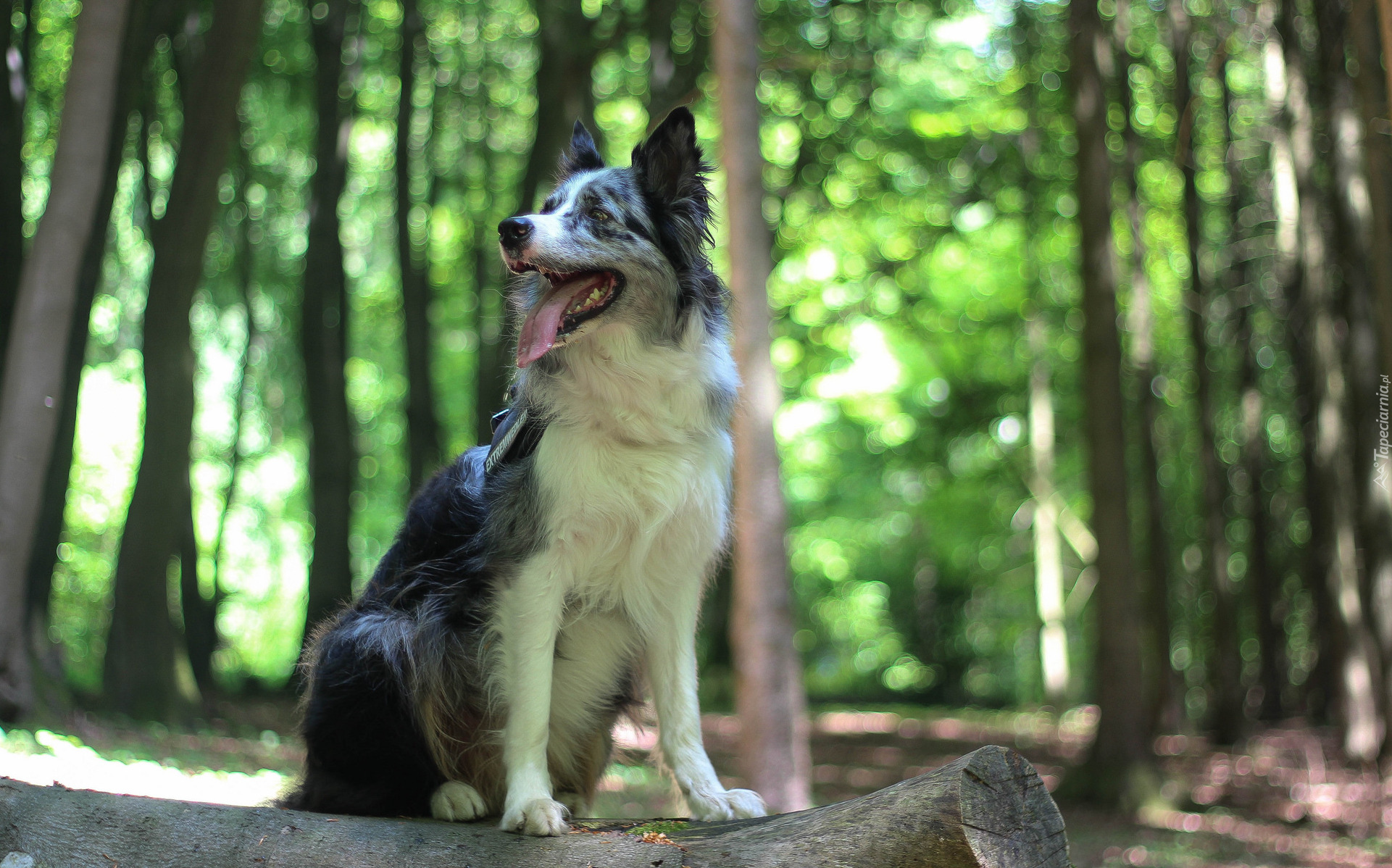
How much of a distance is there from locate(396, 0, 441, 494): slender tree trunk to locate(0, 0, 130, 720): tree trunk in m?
7.75

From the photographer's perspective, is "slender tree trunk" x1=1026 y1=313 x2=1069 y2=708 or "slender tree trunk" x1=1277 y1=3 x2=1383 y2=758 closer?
"slender tree trunk" x1=1277 y1=3 x2=1383 y2=758

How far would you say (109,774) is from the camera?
6.29 meters

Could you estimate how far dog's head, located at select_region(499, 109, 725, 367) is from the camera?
3186mm

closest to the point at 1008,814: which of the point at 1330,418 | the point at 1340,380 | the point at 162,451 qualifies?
the point at 162,451

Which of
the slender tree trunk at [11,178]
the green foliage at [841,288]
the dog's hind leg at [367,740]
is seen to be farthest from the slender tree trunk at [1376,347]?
the slender tree trunk at [11,178]

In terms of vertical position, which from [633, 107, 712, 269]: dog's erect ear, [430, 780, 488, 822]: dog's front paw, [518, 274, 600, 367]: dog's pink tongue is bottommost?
[430, 780, 488, 822]: dog's front paw

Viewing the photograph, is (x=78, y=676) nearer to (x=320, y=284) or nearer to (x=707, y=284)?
(x=320, y=284)

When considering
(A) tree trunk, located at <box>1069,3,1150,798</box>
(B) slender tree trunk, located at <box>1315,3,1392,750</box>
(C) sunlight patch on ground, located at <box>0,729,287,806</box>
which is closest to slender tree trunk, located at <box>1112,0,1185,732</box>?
(B) slender tree trunk, located at <box>1315,3,1392,750</box>

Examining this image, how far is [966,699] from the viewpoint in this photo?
25.4 meters

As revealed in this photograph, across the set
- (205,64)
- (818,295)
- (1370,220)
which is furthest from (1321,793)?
(205,64)

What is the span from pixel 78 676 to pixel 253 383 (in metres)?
9.49

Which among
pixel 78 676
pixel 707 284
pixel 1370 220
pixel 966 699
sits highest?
pixel 1370 220

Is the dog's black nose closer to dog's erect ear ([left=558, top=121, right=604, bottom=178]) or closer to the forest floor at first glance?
dog's erect ear ([left=558, top=121, right=604, bottom=178])

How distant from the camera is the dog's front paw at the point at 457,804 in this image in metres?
3.20
